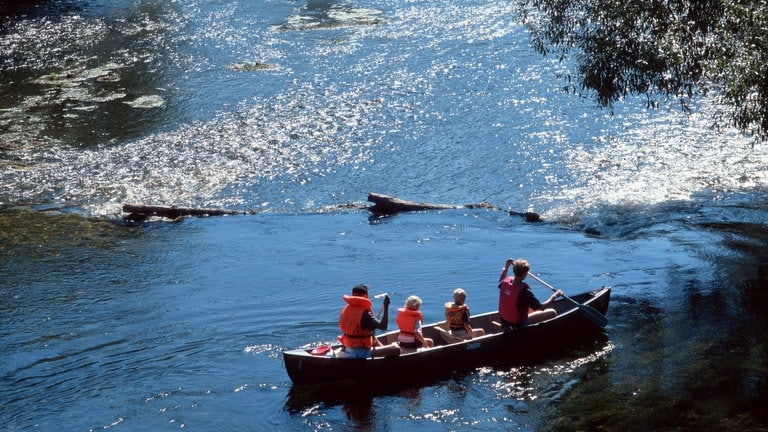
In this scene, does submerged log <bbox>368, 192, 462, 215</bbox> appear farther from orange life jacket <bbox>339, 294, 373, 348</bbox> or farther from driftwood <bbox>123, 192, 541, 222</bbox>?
orange life jacket <bbox>339, 294, 373, 348</bbox>

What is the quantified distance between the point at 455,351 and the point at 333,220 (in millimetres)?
10153

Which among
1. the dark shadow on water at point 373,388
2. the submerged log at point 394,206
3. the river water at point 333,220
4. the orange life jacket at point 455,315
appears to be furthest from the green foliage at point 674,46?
the orange life jacket at point 455,315

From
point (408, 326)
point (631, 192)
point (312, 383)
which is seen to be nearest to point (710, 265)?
point (631, 192)

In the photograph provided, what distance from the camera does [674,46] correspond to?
21156 mm

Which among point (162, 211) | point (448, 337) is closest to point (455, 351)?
point (448, 337)

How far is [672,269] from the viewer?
21766 millimetres

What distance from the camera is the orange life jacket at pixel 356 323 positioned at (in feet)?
53.9

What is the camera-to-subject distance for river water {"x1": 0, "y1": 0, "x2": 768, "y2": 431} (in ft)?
52.7

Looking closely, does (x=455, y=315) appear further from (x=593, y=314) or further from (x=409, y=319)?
(x=593, y=314)

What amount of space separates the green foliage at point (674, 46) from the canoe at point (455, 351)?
5.22 meters

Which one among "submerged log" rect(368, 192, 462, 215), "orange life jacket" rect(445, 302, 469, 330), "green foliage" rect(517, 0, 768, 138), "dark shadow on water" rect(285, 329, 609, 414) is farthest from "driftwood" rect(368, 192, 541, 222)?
"orange life jacket" rect(445, 302, 469, 330)

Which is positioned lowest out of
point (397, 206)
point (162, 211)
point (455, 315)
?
point (455, 315)

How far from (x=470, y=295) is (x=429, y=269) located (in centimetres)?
186

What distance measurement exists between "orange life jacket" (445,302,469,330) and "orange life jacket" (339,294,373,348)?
177cm
